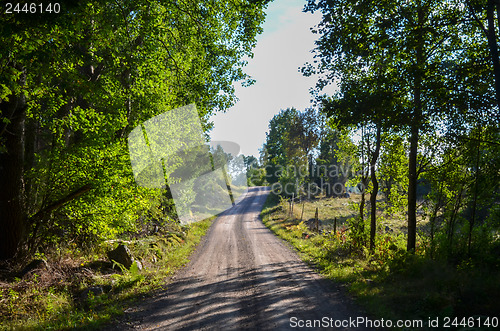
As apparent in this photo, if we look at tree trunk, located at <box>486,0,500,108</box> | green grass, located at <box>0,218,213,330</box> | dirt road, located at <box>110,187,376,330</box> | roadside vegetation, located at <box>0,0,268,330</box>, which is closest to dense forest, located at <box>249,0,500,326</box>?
tree trunk, located at <box>486,0,500,108</box>

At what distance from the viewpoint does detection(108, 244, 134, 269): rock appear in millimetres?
11297

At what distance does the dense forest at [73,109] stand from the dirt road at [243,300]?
10.7 feet

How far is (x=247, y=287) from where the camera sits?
9.65 m

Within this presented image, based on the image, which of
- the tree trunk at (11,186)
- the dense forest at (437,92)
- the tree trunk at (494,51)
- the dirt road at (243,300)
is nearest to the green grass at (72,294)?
the dirt road at (243,300)

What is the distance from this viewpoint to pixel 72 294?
846cm

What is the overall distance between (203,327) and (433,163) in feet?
32.5

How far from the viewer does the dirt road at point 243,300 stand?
22.9 ft

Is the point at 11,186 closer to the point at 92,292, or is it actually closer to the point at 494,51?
the point at 92,292

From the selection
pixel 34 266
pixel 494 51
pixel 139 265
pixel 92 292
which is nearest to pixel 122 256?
pixel 139 265

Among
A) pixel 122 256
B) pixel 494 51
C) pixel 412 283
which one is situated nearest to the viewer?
pixel 494 51

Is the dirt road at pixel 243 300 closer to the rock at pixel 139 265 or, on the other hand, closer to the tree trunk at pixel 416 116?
the rock at pixel 139 265

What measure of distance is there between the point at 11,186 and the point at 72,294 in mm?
3445

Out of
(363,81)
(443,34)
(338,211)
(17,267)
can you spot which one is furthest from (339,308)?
(338,211)

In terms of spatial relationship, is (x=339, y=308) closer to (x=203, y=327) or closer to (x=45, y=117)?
(x=203, y=327)
